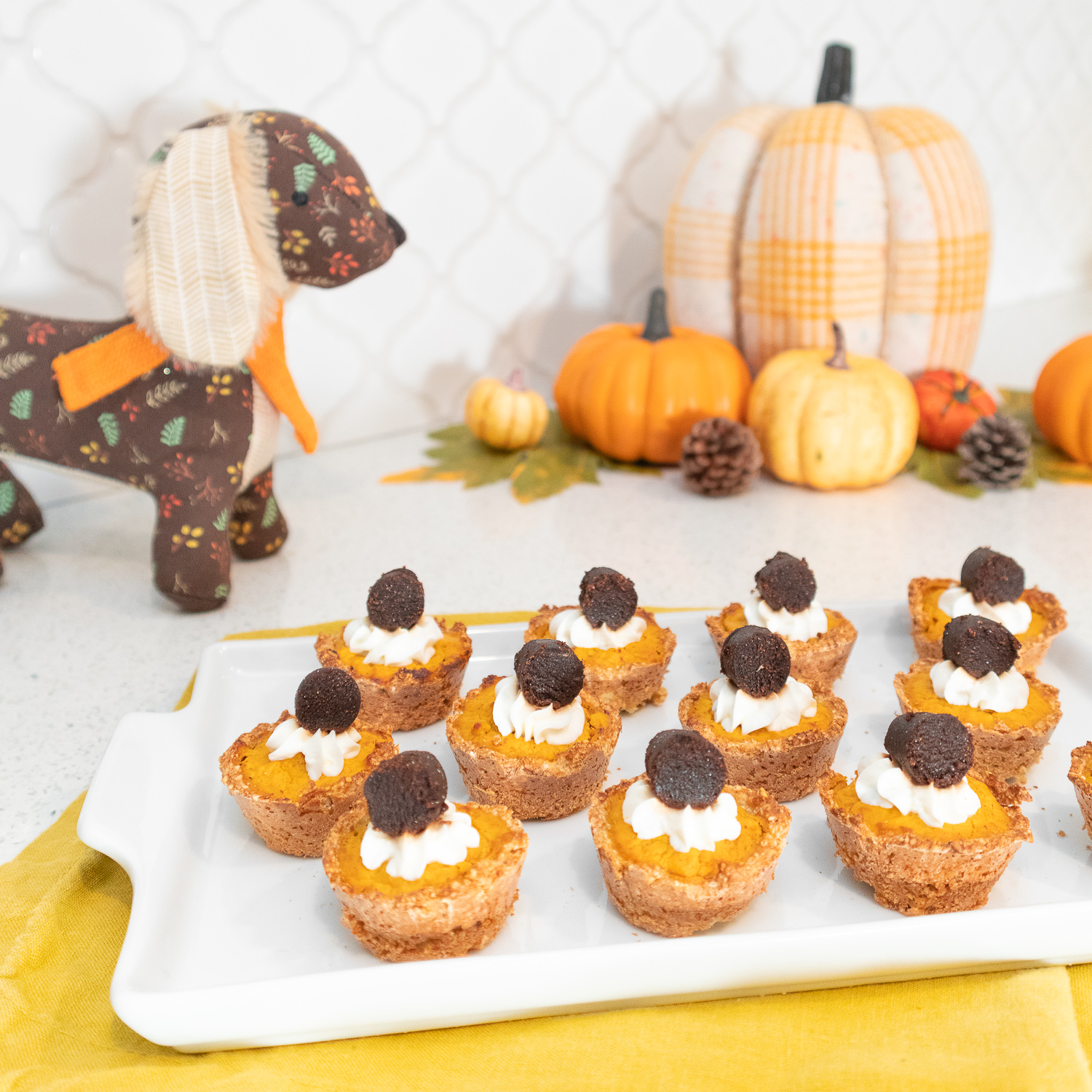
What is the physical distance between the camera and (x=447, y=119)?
1.92 meters

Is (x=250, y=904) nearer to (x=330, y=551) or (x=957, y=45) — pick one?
(x=330, y=551)

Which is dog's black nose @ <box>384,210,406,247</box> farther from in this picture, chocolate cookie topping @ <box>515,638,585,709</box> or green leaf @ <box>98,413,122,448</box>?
chocolate cookie topping @ <box>515,638,585,709</box>

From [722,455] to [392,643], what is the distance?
0.85 meters

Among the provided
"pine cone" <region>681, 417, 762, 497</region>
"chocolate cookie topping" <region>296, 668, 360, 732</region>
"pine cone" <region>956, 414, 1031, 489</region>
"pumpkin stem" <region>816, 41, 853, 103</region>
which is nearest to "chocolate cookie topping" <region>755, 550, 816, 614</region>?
"chocolate cookie topping" <region>296, 668, 360, 732</region>

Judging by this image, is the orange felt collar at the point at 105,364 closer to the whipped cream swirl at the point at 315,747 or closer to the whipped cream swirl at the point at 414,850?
the whipped cream swirl at the point at 315,747

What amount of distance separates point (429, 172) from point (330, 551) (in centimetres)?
78

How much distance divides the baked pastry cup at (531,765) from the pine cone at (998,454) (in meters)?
1.12

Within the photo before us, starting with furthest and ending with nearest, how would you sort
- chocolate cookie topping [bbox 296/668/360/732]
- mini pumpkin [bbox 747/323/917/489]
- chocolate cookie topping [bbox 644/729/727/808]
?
mini pumpkin [bbox 747/323/917/489]
chocolate cookie topping [bbox 296/668/360/732]
chocolate cookie topping [bbox 644/729/727/808]

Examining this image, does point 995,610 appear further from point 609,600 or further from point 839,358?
point 839,358

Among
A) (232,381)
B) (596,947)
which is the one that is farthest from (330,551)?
(596,947)

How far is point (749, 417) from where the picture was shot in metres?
1.87

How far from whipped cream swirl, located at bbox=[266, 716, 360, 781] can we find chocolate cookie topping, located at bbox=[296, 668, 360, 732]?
1cm

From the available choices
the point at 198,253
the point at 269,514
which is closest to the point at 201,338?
the point at 198,253

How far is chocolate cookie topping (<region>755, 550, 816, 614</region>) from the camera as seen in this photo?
1.17 m
